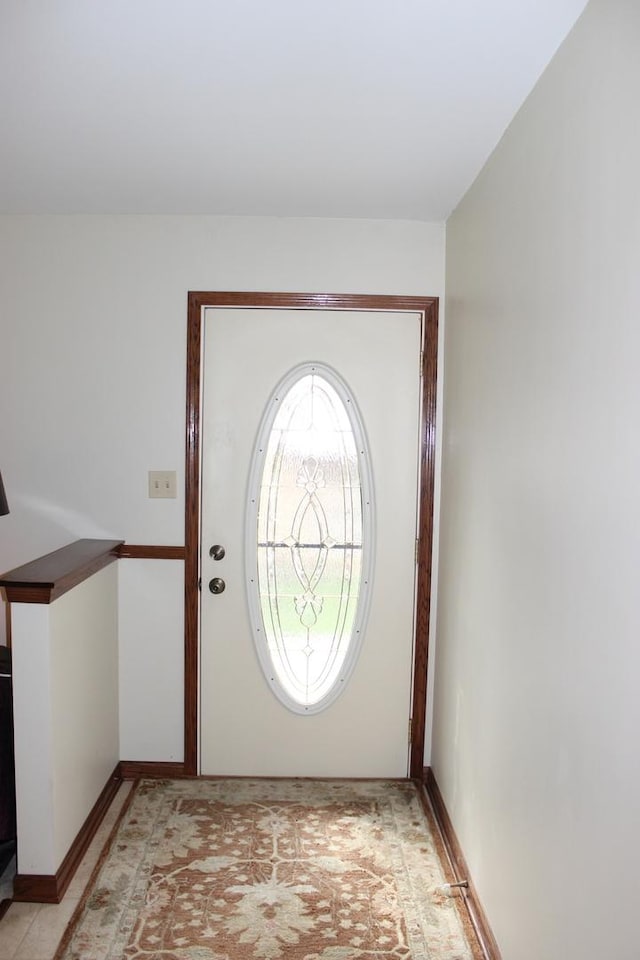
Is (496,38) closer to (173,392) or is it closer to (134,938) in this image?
(173,392)

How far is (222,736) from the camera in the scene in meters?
3.08

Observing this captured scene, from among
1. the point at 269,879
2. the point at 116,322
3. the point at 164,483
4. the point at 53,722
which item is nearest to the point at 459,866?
the point at 269,879

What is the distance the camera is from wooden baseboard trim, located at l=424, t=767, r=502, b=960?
204 centimetres

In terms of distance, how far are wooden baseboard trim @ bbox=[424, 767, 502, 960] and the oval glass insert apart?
21.0 inches

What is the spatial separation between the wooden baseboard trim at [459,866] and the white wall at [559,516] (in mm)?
61

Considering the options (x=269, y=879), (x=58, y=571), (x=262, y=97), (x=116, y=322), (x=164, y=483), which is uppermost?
(x=262, y=97)

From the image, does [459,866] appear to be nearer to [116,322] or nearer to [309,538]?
[309,538]

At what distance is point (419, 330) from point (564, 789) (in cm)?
194

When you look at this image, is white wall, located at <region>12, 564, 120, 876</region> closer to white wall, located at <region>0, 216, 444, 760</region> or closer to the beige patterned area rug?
the beige patterned area rug

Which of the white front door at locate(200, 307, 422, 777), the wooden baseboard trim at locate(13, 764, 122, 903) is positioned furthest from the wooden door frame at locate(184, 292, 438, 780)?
the wooden baseboard trim at locate(13, 764, 122, 903)

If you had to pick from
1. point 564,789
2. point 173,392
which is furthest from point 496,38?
point 173,392

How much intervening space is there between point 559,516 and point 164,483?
6.03 feet

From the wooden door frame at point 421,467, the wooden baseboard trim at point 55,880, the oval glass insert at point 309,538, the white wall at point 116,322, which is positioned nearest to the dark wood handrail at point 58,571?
the white wall at point 116,322

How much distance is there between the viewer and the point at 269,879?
239 cm
